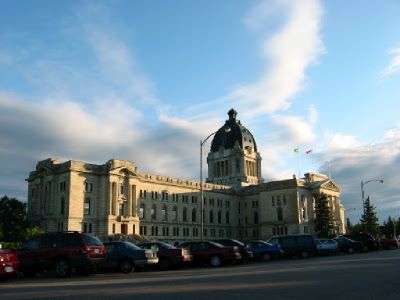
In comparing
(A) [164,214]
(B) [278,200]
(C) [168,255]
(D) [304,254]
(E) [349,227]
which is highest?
(B) [278,200]

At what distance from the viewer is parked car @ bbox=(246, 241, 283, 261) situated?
37.8 metres

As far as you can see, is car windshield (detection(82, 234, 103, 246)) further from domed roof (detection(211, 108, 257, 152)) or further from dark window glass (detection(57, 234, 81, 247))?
domed roof (detection(211, 108, 257, 152))

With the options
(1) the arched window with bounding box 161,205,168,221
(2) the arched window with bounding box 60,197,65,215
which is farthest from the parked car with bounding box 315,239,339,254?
(1) the arched window with bounding box 161,205,168,221

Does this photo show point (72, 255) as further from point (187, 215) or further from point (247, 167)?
point (247, 167)

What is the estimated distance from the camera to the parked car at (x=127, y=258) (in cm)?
2642

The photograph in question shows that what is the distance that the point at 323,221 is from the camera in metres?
107

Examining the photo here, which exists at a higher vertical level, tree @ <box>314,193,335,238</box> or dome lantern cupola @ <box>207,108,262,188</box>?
dome lantern cupola @ <box>207,108,262,188</box>

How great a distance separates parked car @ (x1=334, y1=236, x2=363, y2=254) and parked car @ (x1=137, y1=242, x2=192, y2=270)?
2398cm

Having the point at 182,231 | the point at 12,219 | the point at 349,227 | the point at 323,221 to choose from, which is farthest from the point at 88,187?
the point at 349,227

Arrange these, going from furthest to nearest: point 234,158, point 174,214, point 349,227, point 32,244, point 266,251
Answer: point 349,227 < point 234,158 < point 174,214 < point 266,251 < point 32,244

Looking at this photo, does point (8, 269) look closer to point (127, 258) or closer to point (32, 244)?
point (32, 244)

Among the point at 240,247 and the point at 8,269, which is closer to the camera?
the point at 8,269

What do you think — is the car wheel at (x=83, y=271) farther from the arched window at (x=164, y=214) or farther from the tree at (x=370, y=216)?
the tree at (x=370, y=216)

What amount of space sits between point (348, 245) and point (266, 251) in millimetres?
14495
